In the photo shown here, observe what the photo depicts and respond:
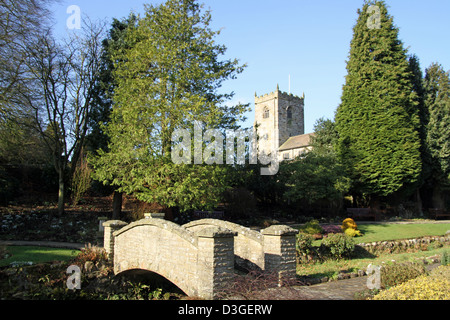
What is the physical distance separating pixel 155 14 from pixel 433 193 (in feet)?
95.3

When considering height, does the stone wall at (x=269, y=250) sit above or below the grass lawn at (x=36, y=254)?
above

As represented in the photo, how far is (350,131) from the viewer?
2806cm

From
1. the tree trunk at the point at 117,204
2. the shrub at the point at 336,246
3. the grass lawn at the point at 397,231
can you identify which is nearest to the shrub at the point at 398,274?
the shrub at the point at 336,246

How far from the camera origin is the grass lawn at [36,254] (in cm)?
1051

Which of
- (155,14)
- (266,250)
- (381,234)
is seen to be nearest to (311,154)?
(381,234)

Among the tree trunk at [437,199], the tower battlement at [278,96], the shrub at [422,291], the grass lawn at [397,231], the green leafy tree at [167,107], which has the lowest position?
the grass lawn at [397,231]

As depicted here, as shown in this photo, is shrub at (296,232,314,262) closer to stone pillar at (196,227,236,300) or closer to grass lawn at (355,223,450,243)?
grass lawn at (355,223,450,243)

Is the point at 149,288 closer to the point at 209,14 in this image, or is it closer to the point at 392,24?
the point at 209,14

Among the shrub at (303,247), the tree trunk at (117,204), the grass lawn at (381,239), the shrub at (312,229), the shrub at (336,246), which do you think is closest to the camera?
the grass lawn at (381,239)

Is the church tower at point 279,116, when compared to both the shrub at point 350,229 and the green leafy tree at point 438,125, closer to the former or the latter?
the green leafy tree at point 438,125

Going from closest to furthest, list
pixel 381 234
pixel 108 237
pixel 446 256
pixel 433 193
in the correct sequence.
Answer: pixel 446 256
pixel 108 237
pixel 381 234
pixel 433 193

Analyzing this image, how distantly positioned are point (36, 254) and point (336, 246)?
11217 mm

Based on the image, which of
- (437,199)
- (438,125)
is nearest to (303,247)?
(438,125)

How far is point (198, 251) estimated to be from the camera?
736 cm
